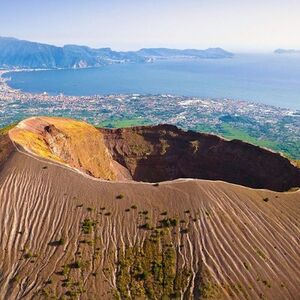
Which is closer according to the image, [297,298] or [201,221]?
[297,298]

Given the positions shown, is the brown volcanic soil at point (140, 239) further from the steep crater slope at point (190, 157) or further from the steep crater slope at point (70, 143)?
the steep crater slope at point (190, 157)

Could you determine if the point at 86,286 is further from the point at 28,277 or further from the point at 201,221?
the point at 201,221

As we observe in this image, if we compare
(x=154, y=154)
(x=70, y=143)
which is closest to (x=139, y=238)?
(x=70, y=143)

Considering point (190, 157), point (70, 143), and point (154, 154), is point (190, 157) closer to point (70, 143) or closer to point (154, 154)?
point (154, 154)

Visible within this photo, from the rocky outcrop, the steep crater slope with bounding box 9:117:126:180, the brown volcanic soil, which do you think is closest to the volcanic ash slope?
the brown volcanic soil

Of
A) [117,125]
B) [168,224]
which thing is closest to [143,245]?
[168,224]

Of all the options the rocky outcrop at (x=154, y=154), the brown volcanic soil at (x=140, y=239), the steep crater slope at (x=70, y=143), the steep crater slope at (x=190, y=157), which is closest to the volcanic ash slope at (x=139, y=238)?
the brown volcanic soil at (x=140, y=239)
